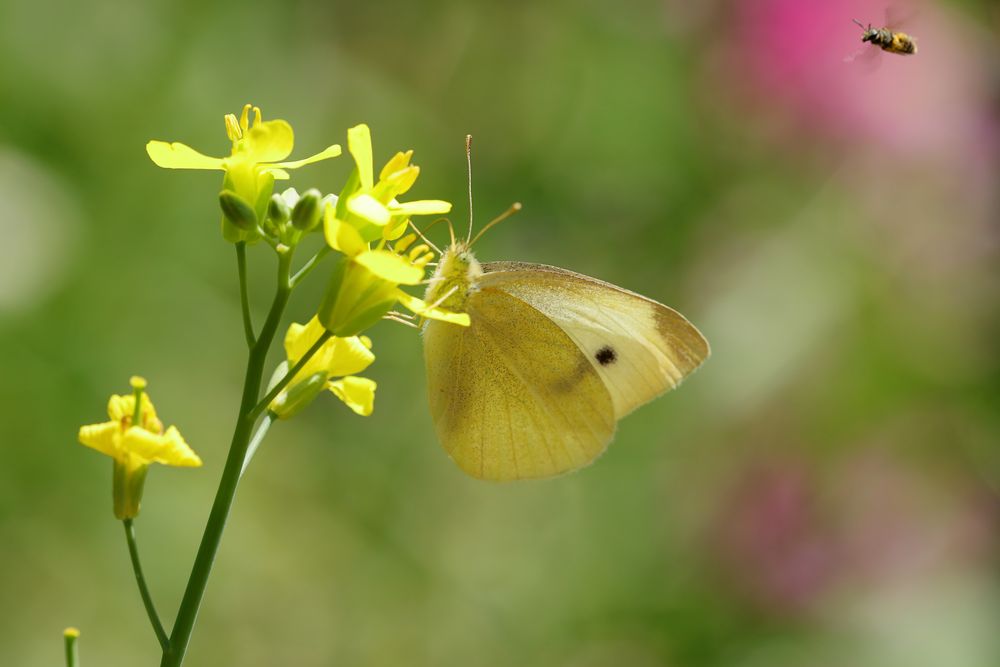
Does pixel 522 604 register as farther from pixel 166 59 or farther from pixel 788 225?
pixel 166 59

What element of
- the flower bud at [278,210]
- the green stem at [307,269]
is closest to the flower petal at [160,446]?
the green stem at [307,269]

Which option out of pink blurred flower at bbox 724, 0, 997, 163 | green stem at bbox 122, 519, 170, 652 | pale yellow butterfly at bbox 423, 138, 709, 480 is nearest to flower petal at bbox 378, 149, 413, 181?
pale yellow butterfly at bbox 423, 138, 709, 480

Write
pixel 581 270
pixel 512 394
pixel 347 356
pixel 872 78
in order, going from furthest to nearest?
pixel 581 270 < pixel 872 78 < pixel 512 394 < pixel 347 356

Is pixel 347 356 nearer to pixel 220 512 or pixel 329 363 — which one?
pixel 329 363

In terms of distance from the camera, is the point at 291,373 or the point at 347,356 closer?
the point at 291,373

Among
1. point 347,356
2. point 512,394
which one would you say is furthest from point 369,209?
point 512,394

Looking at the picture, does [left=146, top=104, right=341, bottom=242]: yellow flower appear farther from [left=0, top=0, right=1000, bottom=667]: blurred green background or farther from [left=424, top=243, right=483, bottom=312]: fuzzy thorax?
[left=0, top=0, right=1000, bottom=667]: blurred green background

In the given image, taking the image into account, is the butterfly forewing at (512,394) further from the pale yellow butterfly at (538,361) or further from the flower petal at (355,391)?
the flower petal at (355,391)
